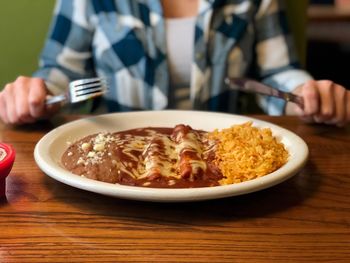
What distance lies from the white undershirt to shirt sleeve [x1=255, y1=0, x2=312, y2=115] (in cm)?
19

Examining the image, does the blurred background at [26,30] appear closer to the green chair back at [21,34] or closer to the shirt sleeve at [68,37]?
the green chair back at [21,34]

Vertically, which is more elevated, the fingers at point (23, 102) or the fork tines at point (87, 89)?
the fork tines at point (87, 89)

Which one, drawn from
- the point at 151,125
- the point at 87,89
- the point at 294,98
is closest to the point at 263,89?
the point at 294,98

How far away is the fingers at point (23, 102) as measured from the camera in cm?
104

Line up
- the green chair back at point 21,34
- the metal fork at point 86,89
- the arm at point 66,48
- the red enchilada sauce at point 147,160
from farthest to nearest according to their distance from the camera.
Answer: the green chair back at point 21,34, the arm at point 66,48, the metal fork at point 86,89, the red enchilada sauce at point 147,160

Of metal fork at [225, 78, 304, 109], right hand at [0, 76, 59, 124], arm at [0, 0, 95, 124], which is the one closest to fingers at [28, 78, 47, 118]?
right hand at [0, 76, 59, 124]

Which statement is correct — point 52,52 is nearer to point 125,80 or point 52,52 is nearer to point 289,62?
point 125,80

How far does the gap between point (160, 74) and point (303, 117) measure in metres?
0.41

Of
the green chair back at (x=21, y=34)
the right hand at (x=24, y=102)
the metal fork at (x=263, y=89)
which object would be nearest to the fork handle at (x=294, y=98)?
the metal fork at (x=263, y=89)

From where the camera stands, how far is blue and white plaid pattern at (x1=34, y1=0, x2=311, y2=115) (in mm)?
1352

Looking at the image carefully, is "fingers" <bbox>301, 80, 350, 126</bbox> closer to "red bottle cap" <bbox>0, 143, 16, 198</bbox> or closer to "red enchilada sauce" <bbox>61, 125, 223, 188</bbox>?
"red enchilada sauce" <bbox>61, 125, 223, 188</bbox>

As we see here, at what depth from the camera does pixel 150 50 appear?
4.44ft

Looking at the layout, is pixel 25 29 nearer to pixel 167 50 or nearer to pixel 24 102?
pixel 167 50

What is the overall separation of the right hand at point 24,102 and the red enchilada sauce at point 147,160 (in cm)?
21
